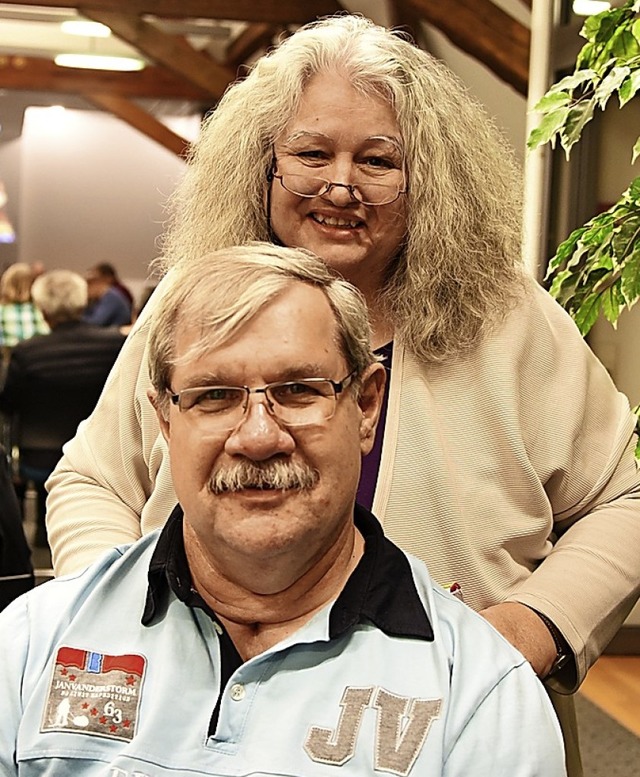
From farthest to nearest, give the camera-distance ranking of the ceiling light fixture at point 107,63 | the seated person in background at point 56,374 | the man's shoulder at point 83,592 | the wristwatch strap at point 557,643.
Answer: the ceiling light fixture at point 107,63 → the seated person in background at point 56,374 → the wristwatch strap at point 557,643 → the man's shoulder at point 83,592

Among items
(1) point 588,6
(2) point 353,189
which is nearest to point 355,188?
(2) point 353,189

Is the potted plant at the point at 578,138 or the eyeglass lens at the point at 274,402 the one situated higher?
the potted plant at the point at 578,138

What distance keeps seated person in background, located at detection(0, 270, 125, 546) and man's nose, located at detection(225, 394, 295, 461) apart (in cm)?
429

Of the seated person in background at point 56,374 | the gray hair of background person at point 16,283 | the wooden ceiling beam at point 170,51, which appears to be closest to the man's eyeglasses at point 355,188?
the seated person in background at point 56,374

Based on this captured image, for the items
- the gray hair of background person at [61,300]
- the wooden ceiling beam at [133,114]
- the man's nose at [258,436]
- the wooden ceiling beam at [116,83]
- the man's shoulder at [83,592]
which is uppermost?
the wooden ceiling beam at [116,83]

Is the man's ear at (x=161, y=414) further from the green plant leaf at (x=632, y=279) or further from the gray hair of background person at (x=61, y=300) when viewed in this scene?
the gray hair of background person at (x=61, y=300)

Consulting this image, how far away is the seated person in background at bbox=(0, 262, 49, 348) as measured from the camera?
19.0 ft

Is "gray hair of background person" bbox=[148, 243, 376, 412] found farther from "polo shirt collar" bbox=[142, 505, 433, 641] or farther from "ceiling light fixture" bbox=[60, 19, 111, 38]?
"ceiling light fixture" bbox=[60, 19, 111, 38]

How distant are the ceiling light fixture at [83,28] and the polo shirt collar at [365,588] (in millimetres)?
4974

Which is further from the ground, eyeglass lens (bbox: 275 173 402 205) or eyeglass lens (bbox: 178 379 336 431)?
eyeglass lens (bbox: 275 173 402 205)

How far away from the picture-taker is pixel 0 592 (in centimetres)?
261

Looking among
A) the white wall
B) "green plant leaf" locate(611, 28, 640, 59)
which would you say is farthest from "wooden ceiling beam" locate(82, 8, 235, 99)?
"green plant leaf" locate(611, 28, 640, 59)

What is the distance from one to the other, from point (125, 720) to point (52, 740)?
8 centimetres

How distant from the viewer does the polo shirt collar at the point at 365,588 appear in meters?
1.40
